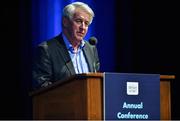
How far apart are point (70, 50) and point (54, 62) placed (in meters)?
0.25

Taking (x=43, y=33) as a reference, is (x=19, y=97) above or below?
below

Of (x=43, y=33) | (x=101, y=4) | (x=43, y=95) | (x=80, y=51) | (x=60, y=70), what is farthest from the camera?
(x=101, y=4)

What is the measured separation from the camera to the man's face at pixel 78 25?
12.0ft

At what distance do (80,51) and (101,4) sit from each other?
1077mm

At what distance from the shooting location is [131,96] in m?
2.47

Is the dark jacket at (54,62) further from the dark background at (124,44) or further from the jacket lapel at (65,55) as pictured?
the dark background at (124,44)

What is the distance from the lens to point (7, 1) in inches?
166

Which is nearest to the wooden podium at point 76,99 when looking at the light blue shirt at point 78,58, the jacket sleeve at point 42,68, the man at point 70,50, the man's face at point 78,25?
the jacket sleeve at point 42,68

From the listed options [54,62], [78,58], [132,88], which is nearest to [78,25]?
[78,58]

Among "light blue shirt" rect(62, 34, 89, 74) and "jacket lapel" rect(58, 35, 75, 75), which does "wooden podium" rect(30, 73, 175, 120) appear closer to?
"jacket lapel" rect(58, 35, 75, 75)

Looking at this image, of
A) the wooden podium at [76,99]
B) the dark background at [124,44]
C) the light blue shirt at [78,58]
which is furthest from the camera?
the dark background at [124,44]

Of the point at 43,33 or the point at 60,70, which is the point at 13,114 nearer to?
the point at 43,33

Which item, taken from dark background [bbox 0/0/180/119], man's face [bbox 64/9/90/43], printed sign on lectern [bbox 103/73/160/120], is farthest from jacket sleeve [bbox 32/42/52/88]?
printed sign on lectern [bbox 103/73/160/120]

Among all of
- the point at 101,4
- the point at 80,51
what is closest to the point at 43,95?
the point at 80,51
